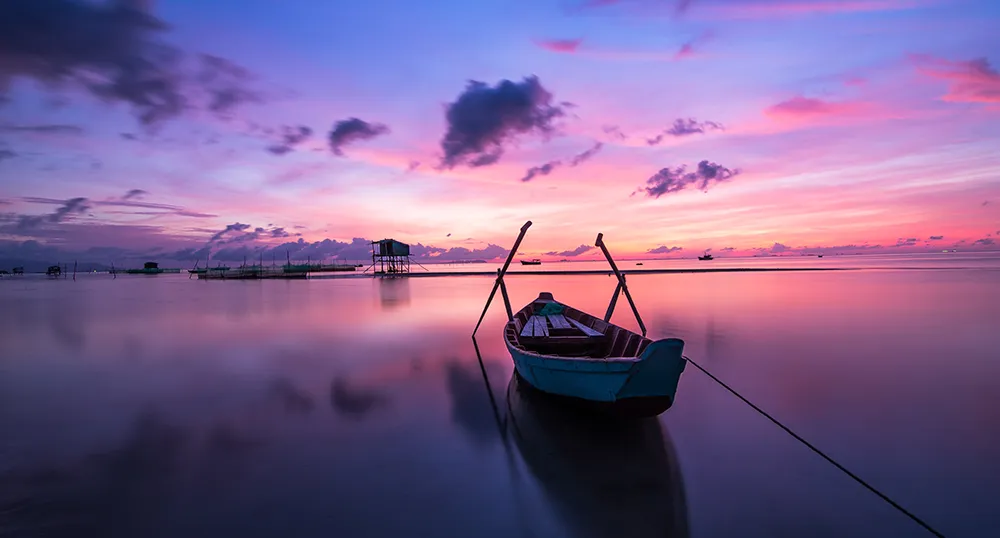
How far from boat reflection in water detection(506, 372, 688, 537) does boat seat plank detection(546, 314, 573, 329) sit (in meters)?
4.37

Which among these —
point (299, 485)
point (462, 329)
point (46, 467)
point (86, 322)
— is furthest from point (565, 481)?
point (86, 322)

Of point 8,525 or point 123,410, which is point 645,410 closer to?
point 8,525

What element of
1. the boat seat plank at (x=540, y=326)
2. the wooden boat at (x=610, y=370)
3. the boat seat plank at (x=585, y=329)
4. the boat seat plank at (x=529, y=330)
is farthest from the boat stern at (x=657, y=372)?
the boat seat plank at (x=540, y=326)

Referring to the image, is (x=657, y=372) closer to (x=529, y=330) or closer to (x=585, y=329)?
(x=585, y=329)

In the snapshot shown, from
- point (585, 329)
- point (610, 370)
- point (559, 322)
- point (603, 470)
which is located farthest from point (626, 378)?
point (559, 322)

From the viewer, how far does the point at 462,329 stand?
954 inches

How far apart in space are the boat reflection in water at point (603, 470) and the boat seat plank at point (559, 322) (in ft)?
14.3

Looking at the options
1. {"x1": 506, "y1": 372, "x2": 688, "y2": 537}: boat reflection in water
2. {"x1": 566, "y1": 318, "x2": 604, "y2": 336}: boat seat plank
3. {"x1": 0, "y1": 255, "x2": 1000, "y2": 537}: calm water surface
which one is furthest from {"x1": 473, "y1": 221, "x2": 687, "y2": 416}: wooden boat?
{"x1": 0, "y1": 255, "x2": 1000, "y2": 537}: calm water surface

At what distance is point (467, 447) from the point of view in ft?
27.7

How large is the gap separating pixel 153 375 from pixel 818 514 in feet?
59.8

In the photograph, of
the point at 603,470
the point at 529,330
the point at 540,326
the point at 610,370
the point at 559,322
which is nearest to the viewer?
the point at 603,470

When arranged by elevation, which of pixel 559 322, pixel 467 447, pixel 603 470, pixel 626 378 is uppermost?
pixel 626 378

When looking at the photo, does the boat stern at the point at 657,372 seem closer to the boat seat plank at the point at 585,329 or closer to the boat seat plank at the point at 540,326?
the boat seat plank at the point at 585,329

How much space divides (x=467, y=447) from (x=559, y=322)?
311 inches
